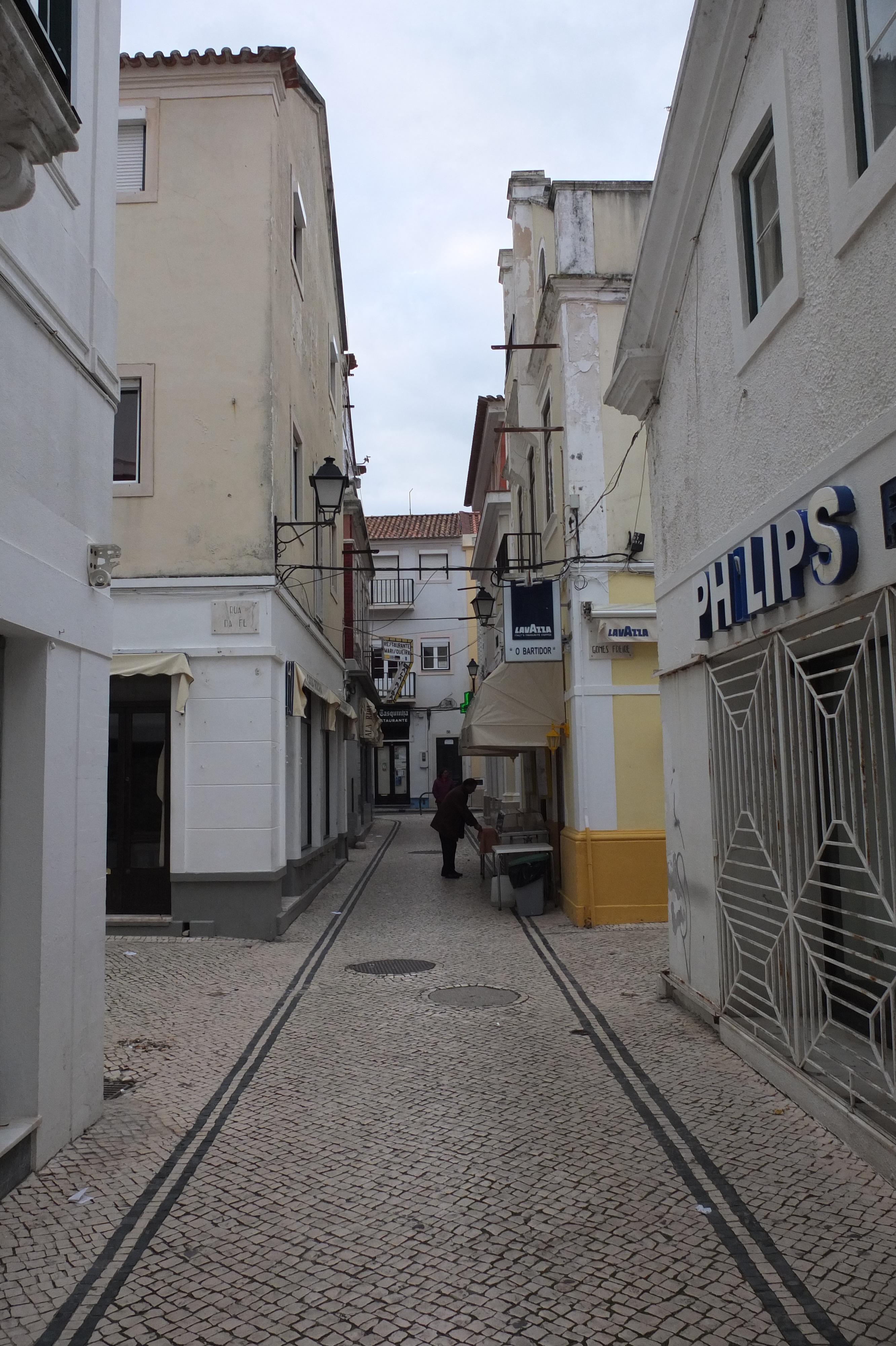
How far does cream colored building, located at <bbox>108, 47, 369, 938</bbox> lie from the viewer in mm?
11188

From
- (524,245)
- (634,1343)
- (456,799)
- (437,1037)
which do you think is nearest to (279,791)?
(437,1037)

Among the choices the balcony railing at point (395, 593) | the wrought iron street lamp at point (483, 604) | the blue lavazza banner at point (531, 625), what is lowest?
the blue lavazza banner at point (531, 625)

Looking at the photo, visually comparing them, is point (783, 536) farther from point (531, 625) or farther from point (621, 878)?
point (531, 625)

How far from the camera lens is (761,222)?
6301mm

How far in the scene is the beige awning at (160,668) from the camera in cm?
1102

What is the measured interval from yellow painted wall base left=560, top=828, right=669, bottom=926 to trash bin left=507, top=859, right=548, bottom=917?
1.09 m

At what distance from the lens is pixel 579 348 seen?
41.0 feet

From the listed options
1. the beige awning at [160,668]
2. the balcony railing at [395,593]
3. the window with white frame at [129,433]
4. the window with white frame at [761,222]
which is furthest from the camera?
the balcony railing at [395,593]

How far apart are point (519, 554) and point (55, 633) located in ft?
39.9

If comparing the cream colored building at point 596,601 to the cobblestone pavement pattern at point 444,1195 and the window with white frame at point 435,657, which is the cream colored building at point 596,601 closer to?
the cobblestone pavement pattern at point 444,1195

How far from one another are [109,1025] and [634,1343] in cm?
525

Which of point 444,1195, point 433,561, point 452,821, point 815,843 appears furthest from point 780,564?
point 433,561

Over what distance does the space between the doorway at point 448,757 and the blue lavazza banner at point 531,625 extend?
89.5ft

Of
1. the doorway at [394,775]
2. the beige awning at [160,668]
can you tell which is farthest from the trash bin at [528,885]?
the doorway at [394,775]
